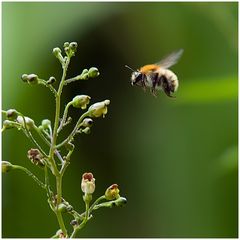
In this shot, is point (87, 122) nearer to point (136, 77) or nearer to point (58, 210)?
point (58, 210)

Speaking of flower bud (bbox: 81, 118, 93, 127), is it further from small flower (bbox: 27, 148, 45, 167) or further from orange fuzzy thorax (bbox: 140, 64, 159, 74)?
orange fuzzy thorax (bbox: 140, 64, 159, 74)

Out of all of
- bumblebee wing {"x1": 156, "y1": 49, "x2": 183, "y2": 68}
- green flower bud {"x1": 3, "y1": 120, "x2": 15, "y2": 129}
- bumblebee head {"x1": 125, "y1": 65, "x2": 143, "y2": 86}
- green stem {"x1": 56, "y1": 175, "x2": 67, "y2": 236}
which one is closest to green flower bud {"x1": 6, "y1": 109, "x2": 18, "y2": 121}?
green flower bud {"x1": 3, "y1": 120, "x2": 15, "y2": 129}

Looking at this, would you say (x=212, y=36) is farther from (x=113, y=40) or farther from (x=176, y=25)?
(x=113, y=40)

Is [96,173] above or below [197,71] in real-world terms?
below

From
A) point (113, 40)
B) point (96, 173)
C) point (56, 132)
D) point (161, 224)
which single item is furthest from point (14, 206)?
point (56, 132)

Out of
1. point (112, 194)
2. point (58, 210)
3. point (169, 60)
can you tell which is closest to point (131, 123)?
point (169, 60)

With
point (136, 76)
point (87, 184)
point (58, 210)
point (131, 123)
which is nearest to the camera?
point (58, 210)

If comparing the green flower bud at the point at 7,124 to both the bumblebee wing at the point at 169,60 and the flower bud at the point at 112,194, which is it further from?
the bumblebee wing at the point at 169,60
